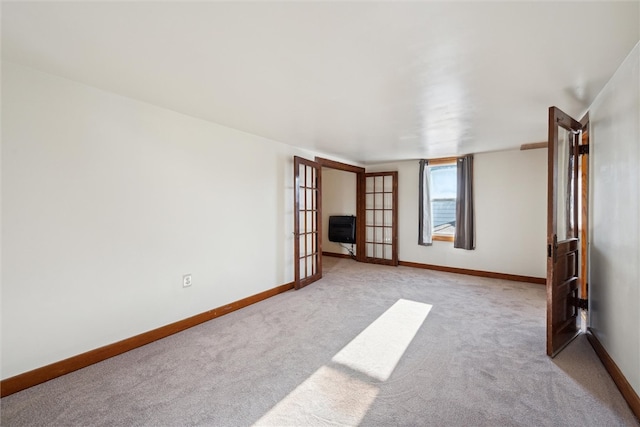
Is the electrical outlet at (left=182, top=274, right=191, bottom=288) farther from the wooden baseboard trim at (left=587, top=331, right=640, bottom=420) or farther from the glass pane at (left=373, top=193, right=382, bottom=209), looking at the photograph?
the glass pane at (left=373, top=193, right=382, bottom=209)

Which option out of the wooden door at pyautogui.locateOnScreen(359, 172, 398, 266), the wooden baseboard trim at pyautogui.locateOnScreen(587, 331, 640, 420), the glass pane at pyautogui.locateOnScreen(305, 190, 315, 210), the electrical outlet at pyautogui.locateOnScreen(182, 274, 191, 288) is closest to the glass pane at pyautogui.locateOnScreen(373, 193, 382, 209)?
the wooden door at pyautogui.locateOnScreen(359, 172, 398, 266)

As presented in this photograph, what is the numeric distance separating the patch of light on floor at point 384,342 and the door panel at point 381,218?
251 cm

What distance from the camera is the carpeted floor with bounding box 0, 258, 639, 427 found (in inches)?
64.5

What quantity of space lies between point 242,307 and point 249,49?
2.81 metres

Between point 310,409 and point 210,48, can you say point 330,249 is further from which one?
point 210,48

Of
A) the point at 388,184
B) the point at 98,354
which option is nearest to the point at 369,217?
the point at 388,184

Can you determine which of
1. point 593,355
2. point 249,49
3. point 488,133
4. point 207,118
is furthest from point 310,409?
point 488,133

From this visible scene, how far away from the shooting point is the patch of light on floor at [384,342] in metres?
2.15

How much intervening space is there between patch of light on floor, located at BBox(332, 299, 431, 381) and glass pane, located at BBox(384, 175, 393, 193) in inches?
119

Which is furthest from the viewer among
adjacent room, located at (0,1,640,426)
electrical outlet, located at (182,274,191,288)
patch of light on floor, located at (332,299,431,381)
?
electrical outlet, located at (182,274,191,288)

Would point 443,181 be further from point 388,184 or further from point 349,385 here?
point 349,385

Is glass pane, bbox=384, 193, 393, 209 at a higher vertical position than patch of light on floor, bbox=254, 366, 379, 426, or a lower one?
higher

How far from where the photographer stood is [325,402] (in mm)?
1757

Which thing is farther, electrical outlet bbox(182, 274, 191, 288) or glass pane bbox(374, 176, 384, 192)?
glass pane bbox(374, 176, 384, 192)
